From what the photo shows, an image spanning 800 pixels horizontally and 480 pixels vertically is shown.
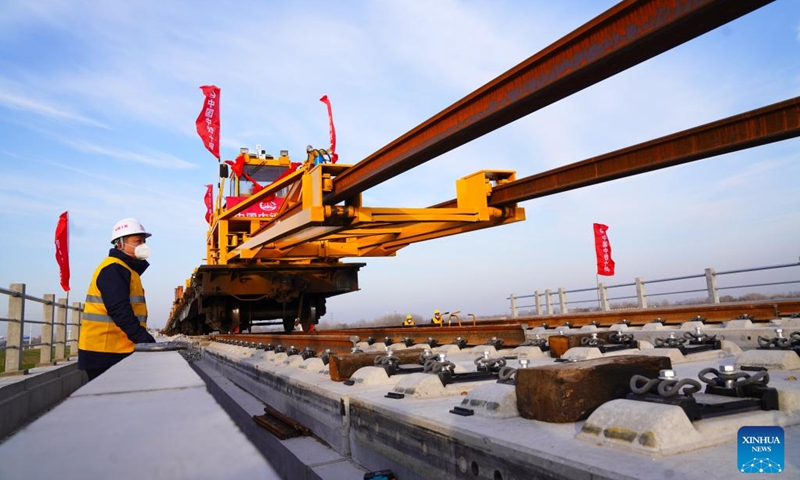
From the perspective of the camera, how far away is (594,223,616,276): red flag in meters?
19.7

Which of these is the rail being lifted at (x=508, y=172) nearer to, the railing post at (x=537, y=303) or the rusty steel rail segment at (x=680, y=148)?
the rusty steel rail segment at (x=680, y=148)

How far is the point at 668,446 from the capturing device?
1279 mm

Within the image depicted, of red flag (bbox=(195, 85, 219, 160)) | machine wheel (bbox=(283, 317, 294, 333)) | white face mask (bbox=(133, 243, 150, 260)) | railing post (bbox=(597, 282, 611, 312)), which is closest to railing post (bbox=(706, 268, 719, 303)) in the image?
railing post (bbox=(597, 282, 611, 312))

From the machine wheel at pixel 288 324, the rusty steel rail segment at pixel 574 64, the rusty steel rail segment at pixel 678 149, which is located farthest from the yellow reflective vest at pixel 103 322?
the machine wheel at pixel 288 324

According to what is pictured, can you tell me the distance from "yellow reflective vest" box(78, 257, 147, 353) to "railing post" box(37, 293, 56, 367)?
4285mm

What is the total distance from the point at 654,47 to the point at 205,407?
4.37m

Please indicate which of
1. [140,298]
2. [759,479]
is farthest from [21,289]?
[759,479]

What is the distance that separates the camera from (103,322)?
4.29 metres

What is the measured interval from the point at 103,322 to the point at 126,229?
824 mm

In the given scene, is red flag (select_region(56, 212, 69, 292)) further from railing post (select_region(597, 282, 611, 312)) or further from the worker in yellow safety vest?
railing post (select_region(597, 282, 611, 312))

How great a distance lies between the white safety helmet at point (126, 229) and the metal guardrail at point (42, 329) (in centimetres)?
280

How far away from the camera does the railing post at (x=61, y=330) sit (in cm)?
878

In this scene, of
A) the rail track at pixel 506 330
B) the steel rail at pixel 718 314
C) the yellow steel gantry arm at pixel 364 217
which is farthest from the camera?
the steel rail at pixel 718 314

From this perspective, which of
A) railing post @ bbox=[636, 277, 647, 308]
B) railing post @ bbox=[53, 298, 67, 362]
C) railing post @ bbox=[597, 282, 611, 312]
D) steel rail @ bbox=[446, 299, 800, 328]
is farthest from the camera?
railing post @ bbox=[597, 282, 611, 312]
